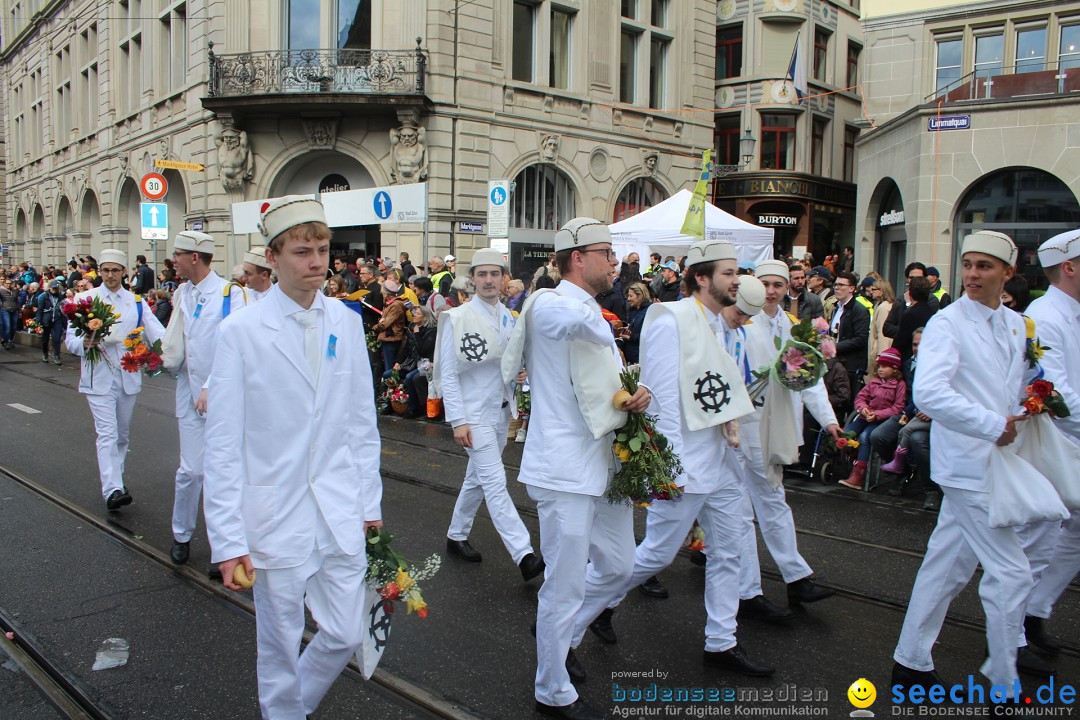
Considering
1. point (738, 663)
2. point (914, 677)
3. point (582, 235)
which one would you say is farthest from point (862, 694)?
point (582, 235)

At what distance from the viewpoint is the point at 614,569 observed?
405 cm

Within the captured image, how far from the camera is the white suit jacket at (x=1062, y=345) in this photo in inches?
→ 163

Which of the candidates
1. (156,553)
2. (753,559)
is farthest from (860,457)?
(156,553)

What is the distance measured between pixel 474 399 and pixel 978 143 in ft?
51.8

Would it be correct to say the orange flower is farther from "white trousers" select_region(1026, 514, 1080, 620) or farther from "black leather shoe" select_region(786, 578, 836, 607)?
"black leather shoe" select_region(786, 578, 836, 607)

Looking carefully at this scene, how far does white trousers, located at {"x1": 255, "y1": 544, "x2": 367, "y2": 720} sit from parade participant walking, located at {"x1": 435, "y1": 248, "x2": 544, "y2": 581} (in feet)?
8.48

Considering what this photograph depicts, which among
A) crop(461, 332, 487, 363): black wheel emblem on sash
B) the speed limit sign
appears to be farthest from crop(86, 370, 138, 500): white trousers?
the speed limit sign

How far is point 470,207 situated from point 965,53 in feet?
43.1

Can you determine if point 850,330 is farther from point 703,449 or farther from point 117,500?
point 117,500

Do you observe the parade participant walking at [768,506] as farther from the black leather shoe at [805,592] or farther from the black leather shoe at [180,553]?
the black leather shoe at [180,553]

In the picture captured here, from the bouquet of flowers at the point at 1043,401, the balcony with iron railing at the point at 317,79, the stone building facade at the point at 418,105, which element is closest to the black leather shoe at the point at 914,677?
the bouquet of flowers at the point at 1043,401

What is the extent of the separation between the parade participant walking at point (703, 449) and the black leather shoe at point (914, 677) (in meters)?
0.59

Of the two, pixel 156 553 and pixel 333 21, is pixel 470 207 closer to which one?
pixel 333 21

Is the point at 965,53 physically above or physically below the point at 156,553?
above
